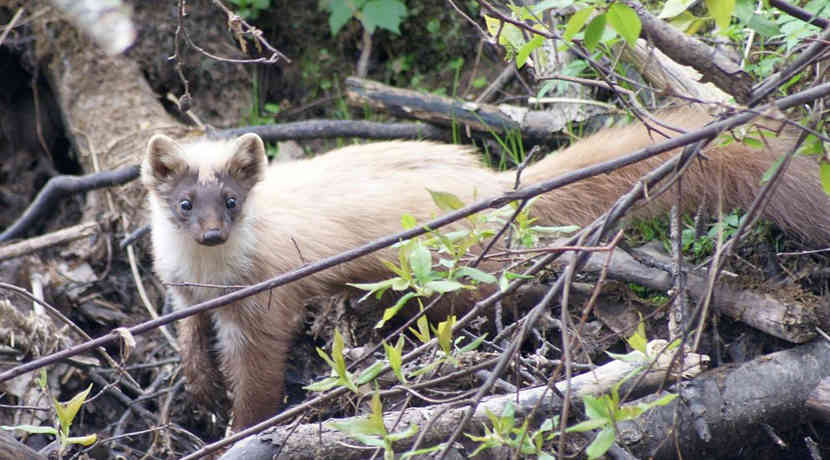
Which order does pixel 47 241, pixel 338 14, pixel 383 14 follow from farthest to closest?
1. pixel 338 14
2. pixel 383 14
3. pixel 47 241

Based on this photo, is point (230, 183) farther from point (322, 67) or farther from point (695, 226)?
point (322, 67)

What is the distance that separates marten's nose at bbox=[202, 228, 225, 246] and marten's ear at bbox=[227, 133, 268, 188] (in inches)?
16.6

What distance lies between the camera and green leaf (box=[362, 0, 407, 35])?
623cm

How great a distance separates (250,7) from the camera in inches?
274

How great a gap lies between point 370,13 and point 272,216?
2.28 meters

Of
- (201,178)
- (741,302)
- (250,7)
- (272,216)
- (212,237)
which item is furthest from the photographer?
(250,7)

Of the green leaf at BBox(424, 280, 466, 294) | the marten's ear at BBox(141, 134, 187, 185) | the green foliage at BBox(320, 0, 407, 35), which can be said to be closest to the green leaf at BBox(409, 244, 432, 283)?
the green leaf at BBox(424, 280, 466, 294)

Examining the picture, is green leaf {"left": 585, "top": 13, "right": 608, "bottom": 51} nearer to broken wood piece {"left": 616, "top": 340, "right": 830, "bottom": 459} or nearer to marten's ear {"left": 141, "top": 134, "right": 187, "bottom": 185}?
broken wood piece {"left": 616, "top": 340, "right": 830, "bottom": 459}

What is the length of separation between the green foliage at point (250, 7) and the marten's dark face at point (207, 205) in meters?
2.81

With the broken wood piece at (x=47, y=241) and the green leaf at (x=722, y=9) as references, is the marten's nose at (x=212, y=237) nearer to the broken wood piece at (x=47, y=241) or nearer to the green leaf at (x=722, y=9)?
the broken wood piece at (x=47, y=241)

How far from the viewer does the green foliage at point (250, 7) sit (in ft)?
22.4

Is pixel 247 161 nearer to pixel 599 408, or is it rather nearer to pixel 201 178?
pixel 201 178

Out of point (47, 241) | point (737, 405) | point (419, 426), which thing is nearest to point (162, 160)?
point (47, 241)

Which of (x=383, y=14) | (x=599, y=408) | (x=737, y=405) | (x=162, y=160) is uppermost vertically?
(x=383, y=14)
